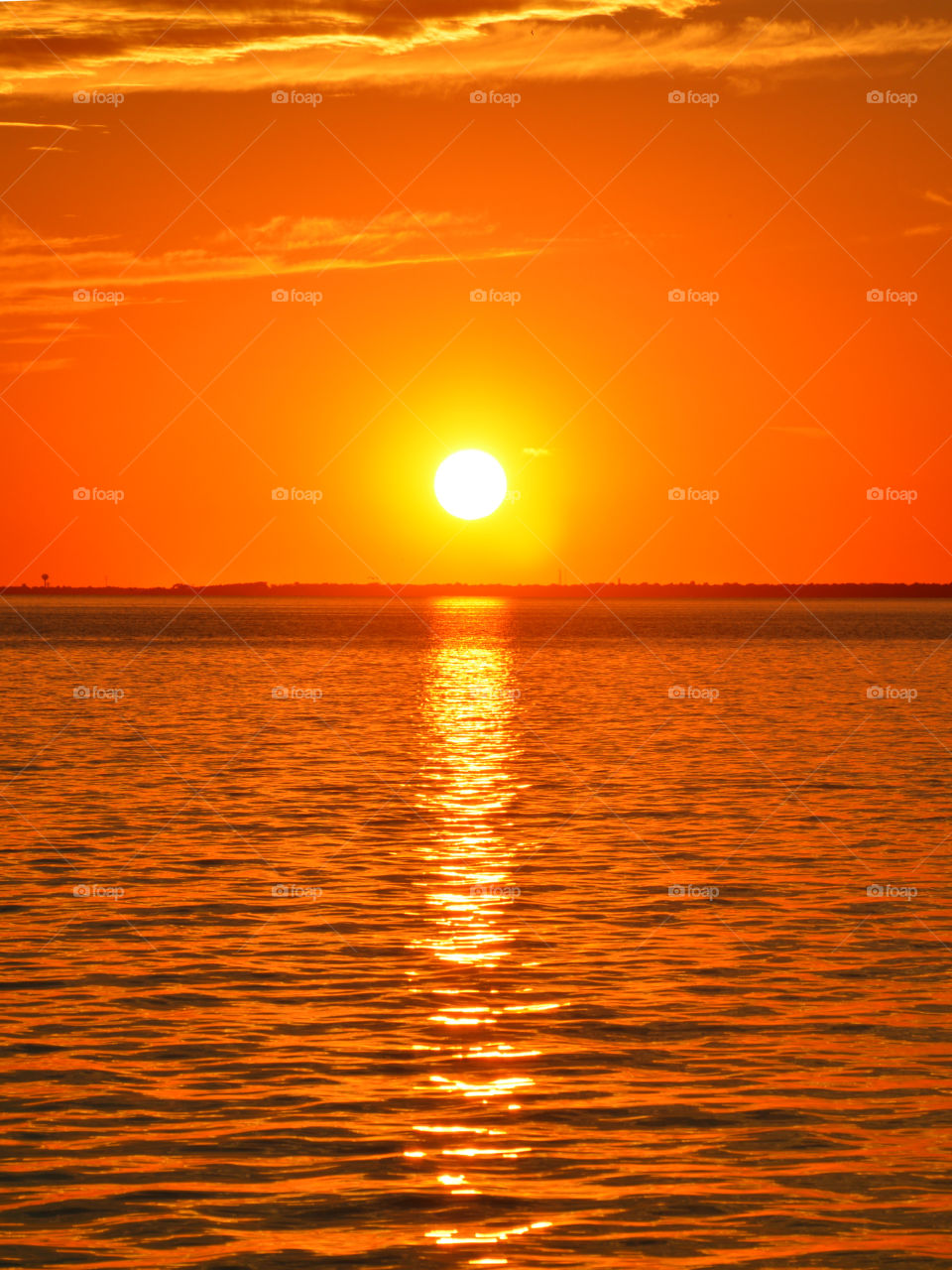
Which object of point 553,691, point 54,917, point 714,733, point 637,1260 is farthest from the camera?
point 553,691

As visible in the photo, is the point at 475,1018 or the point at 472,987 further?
the point at 472,987

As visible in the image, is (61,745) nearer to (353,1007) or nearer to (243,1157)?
(353,1007)

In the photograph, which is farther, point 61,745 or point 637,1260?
point 61,745

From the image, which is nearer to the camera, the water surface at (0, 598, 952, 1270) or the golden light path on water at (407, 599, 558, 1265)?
the water surface at (0, 598, 952, 1270)

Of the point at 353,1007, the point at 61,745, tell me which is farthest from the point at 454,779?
the point at 353,1007

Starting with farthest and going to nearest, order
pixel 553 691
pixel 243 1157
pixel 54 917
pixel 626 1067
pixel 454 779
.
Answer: pixel 553 691, pixel 454 779, pixel 54 917, pixel 626 1067, pixel 243 1157

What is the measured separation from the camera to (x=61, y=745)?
49031 millimetres

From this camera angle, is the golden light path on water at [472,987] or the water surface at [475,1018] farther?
the golden light path on water at [472,987]

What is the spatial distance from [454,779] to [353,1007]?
77.2ft

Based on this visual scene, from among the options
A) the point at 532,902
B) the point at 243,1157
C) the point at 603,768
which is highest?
the point at 603,768

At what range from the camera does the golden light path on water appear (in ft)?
40.9

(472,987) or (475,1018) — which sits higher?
(472,987)

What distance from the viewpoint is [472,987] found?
1812cm

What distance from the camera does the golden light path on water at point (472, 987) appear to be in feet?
40.9
